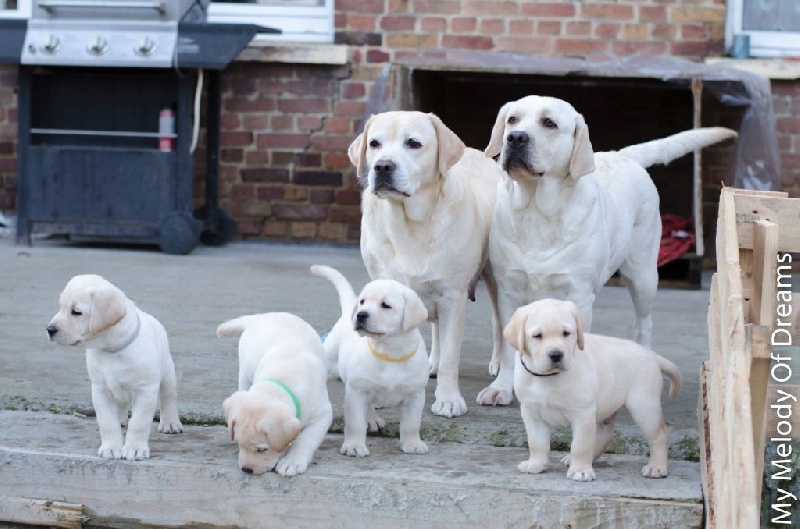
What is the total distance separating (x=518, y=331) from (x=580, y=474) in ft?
1.56

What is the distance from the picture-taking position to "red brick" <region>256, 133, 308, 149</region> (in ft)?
30.5

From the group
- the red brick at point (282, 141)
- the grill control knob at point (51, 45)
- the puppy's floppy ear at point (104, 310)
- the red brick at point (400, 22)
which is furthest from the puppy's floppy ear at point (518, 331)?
the red brick at point (282, 141)

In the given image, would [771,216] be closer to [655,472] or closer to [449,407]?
[655,472]

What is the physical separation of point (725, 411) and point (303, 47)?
6172 millimetres

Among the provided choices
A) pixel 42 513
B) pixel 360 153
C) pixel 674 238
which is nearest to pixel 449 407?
pixel 360 153

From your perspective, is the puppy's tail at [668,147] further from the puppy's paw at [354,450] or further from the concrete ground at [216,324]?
the puppy's paw at [354,450]

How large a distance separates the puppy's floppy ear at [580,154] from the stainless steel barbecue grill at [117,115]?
4004 mm

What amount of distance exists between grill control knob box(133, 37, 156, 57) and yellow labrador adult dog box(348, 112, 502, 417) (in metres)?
3.71

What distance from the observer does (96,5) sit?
27.7ft

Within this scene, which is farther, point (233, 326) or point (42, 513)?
point (233, 326)

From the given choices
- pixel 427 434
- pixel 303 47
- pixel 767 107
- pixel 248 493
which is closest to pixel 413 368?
pixel 427 434

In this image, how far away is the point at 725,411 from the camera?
11.3 ft

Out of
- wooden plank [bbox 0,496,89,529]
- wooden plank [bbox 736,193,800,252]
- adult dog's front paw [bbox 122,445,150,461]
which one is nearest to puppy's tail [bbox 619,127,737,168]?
wooden plank [bbox 736,193,800,252]

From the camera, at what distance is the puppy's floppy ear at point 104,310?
12.9 feet
